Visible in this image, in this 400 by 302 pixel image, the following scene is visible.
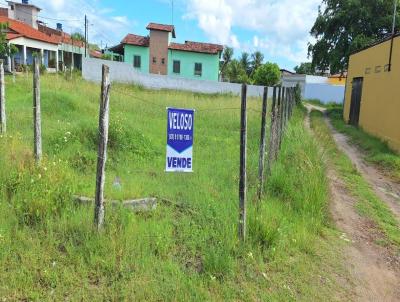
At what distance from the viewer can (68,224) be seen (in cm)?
380

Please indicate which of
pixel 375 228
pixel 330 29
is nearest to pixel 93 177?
pixel 375 228

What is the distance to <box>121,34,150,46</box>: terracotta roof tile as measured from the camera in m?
38.8

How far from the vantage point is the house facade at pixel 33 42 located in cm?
3283

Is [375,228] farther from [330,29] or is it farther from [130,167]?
[330,29]

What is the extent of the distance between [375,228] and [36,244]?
4760 mm

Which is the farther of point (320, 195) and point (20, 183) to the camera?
point (320, 195)

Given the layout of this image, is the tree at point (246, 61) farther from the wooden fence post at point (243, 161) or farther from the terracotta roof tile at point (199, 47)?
the wooden fence post at point (243, 161)

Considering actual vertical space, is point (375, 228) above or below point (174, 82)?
below

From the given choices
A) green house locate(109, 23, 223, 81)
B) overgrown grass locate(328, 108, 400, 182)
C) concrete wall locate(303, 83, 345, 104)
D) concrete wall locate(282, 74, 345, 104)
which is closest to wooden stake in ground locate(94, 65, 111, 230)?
overgrown grass locate(328, 108, 400, 182)

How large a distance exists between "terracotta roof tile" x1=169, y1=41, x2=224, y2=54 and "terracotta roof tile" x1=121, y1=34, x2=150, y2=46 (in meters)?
2.73

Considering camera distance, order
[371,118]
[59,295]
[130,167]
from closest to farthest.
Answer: [59,295], [130,167], [371,118]

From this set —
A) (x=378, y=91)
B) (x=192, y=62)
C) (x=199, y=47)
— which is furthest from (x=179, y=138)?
(x=199, y=47)

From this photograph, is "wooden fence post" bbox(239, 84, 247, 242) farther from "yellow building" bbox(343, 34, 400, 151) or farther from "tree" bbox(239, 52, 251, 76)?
"tree" bbox(239, 52, 251, 76)

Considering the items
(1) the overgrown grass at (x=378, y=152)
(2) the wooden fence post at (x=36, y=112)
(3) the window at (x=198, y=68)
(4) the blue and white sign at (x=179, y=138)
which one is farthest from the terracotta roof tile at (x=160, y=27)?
(4) the blue and white sign at (x=179, y=138)
